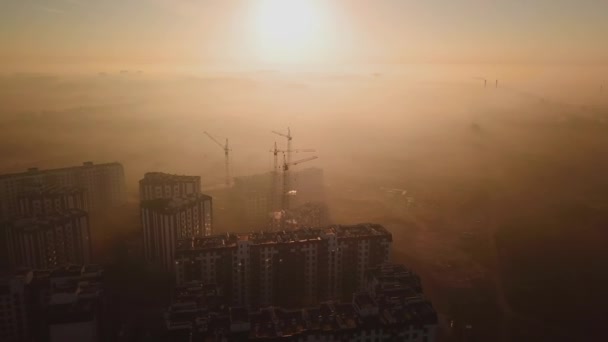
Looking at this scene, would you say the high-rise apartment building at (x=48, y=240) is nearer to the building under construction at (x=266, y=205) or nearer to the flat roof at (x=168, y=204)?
the flat roof at (x=168, y=204)

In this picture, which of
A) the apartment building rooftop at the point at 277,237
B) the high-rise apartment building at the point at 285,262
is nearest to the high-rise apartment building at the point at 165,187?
the apartment building rooftop at the point at 277,237

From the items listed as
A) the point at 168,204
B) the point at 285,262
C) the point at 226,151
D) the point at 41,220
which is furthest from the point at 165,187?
the point at 226,151

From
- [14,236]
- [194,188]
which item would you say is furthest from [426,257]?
[14,236]

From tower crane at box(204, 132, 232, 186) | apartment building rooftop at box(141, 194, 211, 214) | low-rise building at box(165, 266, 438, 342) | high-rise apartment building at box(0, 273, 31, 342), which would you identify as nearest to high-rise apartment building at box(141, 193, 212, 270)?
apartment building rooftop at box(141, 194, 211, 214)

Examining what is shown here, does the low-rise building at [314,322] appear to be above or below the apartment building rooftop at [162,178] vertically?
below

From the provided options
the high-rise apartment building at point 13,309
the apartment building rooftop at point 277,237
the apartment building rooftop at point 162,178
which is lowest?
the high-rise apartment building at point 13,309

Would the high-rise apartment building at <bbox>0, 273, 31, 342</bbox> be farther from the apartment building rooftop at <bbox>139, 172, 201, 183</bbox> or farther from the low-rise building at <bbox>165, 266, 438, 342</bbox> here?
the apartment building rooftop at <bbox>139, 172, 201, 183</bbox>
